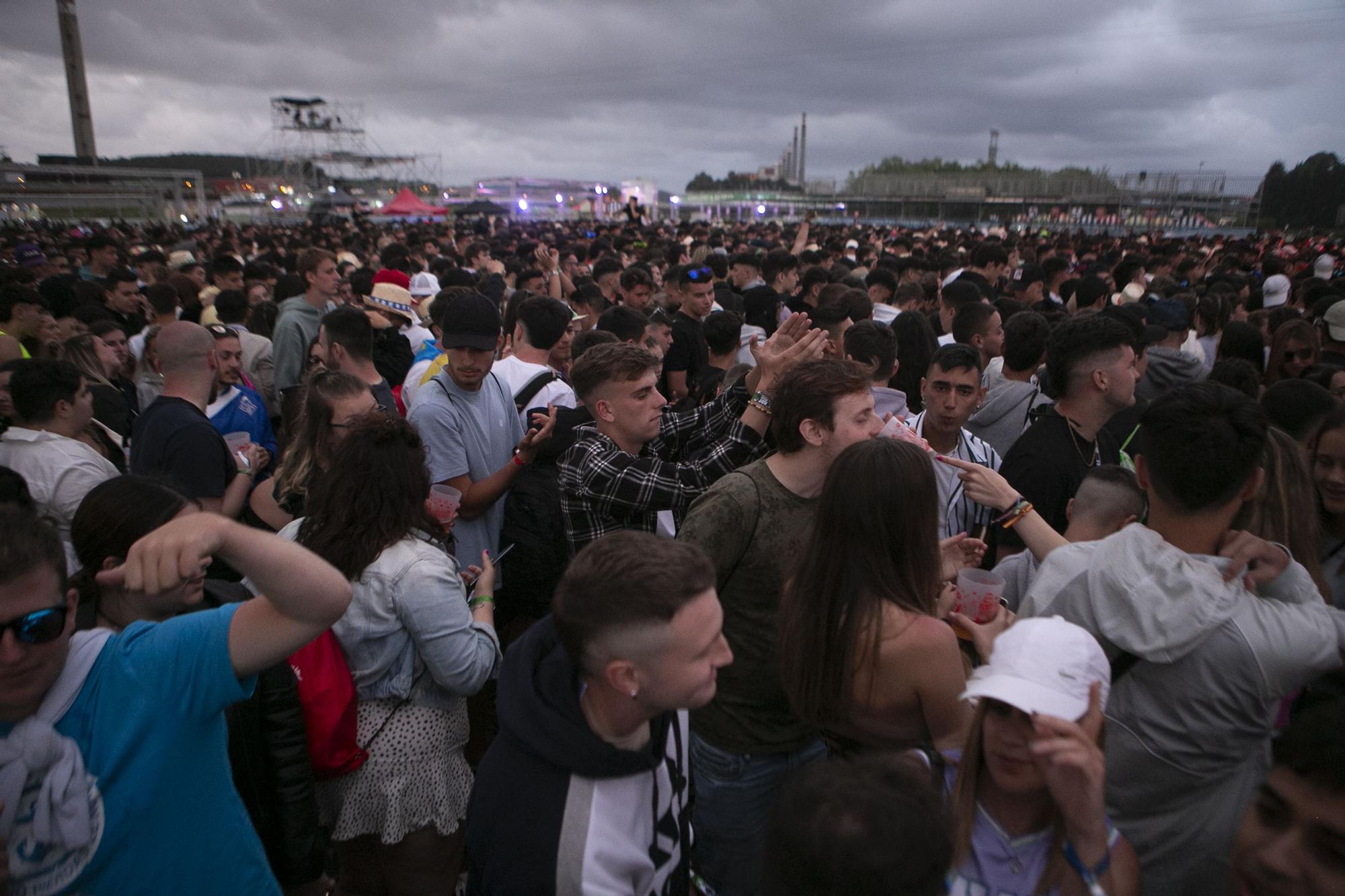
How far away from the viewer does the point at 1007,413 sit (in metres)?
4.66

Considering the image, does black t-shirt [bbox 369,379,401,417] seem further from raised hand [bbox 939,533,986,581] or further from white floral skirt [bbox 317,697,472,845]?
raised hand [bbox 939,533,986,581]

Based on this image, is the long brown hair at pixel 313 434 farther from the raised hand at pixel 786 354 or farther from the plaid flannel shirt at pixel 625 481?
the raised hand at pixel 786 354

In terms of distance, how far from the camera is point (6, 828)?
1.51 metres

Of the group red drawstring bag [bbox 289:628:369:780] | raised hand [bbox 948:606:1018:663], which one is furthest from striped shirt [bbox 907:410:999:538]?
red drawstring bag [bbox 289:628:369:780]

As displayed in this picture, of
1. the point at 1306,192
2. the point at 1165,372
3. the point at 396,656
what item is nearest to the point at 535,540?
the point at 396,656

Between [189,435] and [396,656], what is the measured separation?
1955mm

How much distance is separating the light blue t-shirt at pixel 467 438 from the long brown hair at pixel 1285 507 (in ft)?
10.5

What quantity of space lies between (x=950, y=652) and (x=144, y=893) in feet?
6.63

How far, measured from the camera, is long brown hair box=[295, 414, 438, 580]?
7.91 feet

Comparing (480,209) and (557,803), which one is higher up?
(480,209)

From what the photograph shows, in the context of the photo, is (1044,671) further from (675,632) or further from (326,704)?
(326,704)

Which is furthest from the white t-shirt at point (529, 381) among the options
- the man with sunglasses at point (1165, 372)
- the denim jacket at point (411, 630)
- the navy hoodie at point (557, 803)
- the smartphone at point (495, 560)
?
the man with sunglasses at point (1165, 372)

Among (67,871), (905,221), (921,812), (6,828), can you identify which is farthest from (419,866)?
(905,221)

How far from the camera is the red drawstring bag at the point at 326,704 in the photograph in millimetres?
2334
